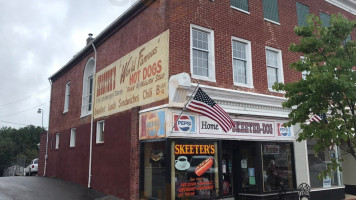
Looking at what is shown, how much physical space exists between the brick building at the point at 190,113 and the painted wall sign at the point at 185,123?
0.03 metres

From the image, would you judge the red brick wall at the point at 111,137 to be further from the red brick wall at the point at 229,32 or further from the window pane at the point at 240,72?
the window pane at the point at 240,72

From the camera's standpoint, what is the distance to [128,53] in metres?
13.1

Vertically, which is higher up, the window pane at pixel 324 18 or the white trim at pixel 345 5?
the white trim at pixel 345 5

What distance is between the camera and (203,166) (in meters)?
10.3

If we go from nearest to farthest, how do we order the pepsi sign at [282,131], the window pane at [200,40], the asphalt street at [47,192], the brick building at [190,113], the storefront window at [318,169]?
the brick building at [190,113] → the window pane at [200,40] → the asphalt street at [47,192] → the pepsi sign at [282,131] → the storefront window at [318,169]

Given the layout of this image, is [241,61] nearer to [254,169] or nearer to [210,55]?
[210,55]

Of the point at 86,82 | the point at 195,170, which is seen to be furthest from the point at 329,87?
the point at 86,82

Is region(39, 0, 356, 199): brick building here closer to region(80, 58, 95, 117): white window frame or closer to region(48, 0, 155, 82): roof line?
region(48, 0, 155, 82): roof line

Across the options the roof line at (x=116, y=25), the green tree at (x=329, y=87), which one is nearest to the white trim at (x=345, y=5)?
the green tree at (x=329, y=87)

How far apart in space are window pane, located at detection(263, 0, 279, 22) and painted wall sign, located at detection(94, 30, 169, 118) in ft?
18.7

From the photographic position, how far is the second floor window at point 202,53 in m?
11.1

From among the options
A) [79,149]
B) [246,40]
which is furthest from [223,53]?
[79,149]

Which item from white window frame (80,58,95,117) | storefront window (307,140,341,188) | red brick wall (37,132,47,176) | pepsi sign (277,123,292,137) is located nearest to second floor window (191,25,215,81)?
pepsi sign (277,123,292,137)

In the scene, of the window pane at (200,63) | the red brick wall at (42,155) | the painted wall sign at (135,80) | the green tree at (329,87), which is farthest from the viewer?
the red brick wall at (42,155)
